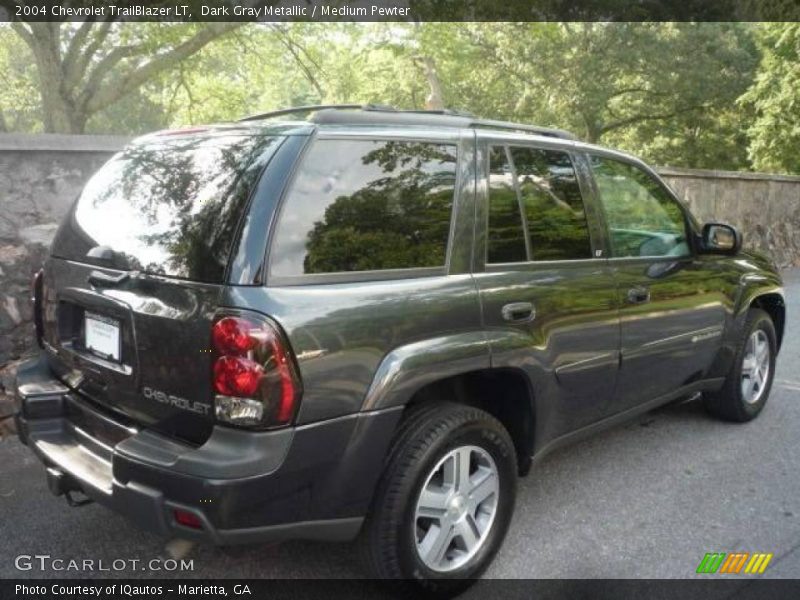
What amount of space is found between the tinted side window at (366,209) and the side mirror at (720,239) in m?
2.00

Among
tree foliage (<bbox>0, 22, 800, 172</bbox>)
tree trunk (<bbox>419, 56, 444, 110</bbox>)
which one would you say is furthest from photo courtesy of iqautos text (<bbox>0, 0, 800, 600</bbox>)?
tree foliage (<bbox>0, 22, 800, 172</bbox>)

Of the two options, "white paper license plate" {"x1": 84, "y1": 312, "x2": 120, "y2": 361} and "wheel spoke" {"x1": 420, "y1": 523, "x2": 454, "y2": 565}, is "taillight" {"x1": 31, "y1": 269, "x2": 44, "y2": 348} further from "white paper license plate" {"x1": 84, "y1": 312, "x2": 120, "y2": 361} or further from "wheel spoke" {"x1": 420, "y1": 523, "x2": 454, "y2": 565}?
"wheel spoke" {"x1": 420, "y1": 523, "x2": 454, "y2": 565}

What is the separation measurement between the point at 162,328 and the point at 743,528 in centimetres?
279

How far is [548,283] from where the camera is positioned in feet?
10.2

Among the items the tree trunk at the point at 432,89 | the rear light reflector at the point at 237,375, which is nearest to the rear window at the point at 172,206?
the rear light reflector at the point at 237,375

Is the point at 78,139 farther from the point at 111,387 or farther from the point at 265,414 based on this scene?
the point at 265,414

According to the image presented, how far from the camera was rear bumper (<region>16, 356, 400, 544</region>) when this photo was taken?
2184 mm

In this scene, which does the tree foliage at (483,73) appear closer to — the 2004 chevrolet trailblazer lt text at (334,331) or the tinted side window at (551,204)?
the tinted side window at (551,204)

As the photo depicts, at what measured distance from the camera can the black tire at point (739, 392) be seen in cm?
451

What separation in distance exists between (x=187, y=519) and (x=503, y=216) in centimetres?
173

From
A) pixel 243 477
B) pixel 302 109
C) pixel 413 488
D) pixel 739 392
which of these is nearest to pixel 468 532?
pixel 413 488

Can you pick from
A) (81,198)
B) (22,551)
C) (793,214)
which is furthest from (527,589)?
(793,214)

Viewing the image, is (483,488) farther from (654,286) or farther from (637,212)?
(637,212)

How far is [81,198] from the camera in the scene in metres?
3.13
